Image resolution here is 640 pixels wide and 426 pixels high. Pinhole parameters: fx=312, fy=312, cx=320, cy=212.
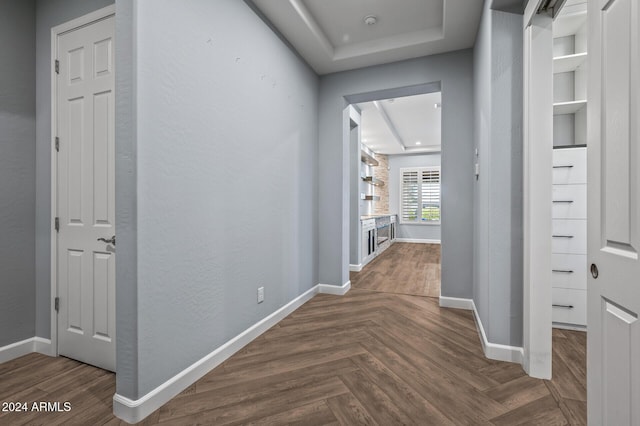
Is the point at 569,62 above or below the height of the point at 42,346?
above

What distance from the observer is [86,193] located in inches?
82.8

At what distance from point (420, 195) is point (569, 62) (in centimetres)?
669

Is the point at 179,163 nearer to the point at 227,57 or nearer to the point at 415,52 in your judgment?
the point at 227,57

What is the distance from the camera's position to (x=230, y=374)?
1.98 meters

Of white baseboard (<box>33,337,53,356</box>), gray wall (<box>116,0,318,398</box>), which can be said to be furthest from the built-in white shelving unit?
white baseboard (<box>33,337,53,356</box>)

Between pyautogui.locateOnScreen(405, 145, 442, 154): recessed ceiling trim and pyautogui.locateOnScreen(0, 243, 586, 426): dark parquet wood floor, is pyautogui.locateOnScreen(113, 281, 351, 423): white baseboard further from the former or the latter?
pyautogui.locateOnScreen(405, 145, 442, 154): recessed ceiling trim

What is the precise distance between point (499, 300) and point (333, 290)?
Answer: 76.6 inches

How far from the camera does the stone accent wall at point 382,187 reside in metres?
8.96

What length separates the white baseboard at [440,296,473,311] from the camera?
324cm

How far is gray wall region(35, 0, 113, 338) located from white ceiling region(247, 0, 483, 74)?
1.57 metres

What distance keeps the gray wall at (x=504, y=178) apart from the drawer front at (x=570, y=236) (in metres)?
0.85

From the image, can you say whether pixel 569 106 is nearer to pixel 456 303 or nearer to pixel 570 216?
pixel 570 216

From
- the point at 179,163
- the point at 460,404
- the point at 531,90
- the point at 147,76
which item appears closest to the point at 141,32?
the point at 147,76

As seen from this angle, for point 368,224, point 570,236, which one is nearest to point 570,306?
point 570,236
